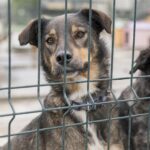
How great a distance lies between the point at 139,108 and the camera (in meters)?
3.94

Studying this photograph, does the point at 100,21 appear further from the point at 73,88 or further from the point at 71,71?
the point at 73,88

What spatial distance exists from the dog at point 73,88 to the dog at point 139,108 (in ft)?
0.51

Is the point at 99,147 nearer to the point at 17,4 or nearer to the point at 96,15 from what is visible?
the point at 96,15

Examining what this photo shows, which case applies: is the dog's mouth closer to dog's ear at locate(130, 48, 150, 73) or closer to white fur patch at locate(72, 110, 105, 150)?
white fur patch at locate(72, 110, 105, 150)

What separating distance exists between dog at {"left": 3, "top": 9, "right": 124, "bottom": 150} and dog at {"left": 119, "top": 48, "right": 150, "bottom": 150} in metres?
A: 0.16

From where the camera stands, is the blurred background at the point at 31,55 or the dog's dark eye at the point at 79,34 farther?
the blurred background at the point at 31,55

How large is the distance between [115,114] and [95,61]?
0.45 metres

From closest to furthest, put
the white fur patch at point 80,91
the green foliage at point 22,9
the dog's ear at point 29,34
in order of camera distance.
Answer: the dog's ear at point 29,34
the white fur patch at point 80,91
the green foliage at point 22,9

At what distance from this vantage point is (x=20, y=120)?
22.4 ft

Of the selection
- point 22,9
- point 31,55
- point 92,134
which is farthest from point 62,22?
point 22,9

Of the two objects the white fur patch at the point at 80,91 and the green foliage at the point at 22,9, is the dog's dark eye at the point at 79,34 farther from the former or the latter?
the green foliage at the point at 22,9

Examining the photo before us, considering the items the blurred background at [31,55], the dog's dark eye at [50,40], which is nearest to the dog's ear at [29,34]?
the blurred background at [31,55]

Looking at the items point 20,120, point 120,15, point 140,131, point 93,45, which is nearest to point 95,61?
point 93,45

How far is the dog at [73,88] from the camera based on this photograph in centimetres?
346
